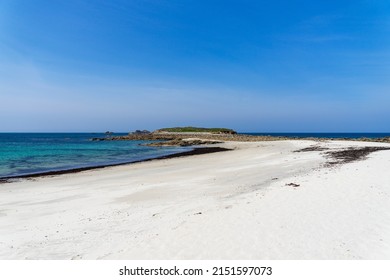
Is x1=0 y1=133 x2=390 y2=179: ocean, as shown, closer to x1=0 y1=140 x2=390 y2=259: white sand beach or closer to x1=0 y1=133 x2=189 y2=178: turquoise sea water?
x1=0 y1=133 x2=189 y2=178: turquoise sea water

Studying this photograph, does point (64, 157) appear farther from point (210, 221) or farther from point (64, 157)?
point (210, 221)

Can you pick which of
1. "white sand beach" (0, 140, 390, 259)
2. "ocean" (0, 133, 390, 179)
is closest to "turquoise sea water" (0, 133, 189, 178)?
Answer: "ocean" (0, 133, 390, 179)

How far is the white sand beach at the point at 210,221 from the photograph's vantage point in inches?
282

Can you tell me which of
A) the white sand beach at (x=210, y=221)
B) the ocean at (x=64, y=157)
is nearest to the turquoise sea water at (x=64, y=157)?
the ocean at (x=64, y=157)

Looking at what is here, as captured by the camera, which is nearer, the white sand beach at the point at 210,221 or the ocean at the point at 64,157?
the white sand beach at the point at 210,221

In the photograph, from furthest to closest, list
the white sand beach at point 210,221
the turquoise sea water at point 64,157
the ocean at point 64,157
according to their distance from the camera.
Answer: the turquoise sea water at point 64,157, the ocean at point 64,157, the white sand beach at point 210,221

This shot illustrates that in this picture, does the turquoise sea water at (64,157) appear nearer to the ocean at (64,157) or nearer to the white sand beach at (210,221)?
the ocean at (64,157)

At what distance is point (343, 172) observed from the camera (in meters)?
16.4

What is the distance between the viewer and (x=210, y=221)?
29.9ft

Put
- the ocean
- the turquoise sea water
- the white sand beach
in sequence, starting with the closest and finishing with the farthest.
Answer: the white sand beach, the ocean, the turquoise sea water

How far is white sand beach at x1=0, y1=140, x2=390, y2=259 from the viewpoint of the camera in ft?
23.5

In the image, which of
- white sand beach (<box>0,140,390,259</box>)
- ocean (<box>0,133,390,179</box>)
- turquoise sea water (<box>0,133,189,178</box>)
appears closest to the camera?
white sand beach (<box>0,140,390,259</box>)

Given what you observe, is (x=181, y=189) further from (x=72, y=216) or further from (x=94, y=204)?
(x=72, y=216)

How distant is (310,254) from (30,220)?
9.15 meters
